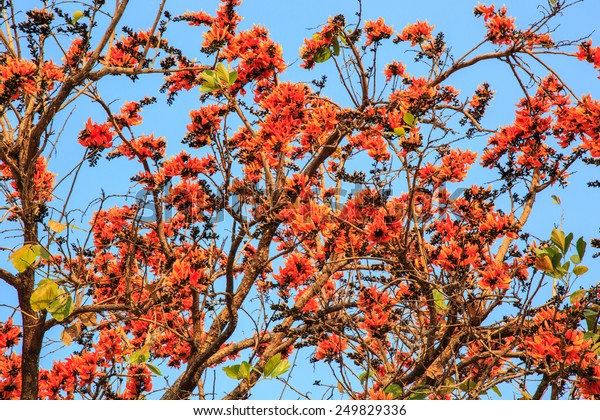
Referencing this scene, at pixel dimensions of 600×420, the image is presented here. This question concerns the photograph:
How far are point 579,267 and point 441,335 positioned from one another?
1.58 metres

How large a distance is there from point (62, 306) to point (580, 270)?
2952 millimetres

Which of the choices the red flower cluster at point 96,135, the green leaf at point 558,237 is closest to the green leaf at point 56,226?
the red flower cluster at point 96,135

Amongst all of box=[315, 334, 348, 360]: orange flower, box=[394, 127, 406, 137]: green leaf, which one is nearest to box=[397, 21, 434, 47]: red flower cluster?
box=[394, 127, 406, 137]: green leaf

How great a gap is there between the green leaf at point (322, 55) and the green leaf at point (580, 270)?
8.14 ft

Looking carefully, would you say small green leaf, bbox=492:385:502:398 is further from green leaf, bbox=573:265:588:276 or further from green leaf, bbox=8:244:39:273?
green leaf, bbox=8:244:39:273

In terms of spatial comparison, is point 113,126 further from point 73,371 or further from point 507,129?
point 507,129

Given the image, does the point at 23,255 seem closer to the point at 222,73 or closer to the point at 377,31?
the point at 222,73

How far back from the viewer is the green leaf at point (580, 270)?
11.8 feet

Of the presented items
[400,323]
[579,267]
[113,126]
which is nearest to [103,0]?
[113,126]

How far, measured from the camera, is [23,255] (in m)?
4.18

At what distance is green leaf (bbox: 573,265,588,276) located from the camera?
11.8ft

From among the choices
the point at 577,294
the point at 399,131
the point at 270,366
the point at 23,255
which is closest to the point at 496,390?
the point at 577,294

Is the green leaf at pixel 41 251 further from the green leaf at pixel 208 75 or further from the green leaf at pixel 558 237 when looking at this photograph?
the green leaf at pixel 558 237

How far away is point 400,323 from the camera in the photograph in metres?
5.06
